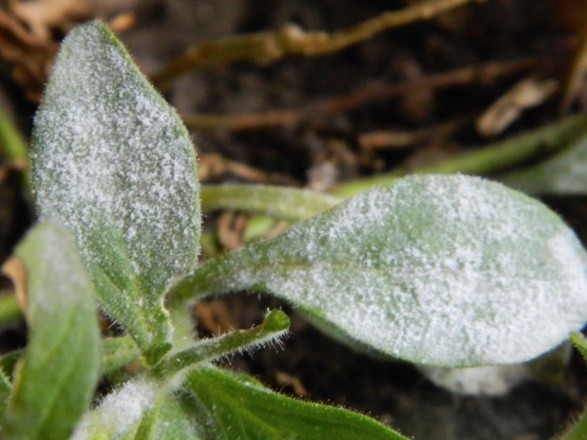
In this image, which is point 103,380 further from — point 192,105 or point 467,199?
point 192,105

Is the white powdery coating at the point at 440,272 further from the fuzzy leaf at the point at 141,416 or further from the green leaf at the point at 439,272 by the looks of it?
the fuzzy leaf at the point at 141,416

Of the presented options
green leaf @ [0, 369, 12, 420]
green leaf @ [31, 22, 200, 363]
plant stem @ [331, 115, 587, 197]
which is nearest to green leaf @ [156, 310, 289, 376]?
green leaf @ [31, 22, 200, 363]

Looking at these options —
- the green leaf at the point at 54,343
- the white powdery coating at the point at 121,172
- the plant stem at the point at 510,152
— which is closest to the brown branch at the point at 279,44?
the plant stem at the point at 510,152

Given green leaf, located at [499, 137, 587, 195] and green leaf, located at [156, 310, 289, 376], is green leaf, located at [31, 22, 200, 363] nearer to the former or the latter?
green leaf, located at [156, 310, 289, 376]

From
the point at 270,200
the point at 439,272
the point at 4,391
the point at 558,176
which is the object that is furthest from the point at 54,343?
the point at 558,176

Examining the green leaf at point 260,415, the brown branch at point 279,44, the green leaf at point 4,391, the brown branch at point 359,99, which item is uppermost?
the brown branch at point 279,44

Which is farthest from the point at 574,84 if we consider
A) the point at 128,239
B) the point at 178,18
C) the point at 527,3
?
the point at 128,239

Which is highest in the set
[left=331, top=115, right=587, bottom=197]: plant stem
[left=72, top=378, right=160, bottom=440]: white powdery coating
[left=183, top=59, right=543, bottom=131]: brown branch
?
[left=183, top=59, right=543, bottom=131]: brown branch
